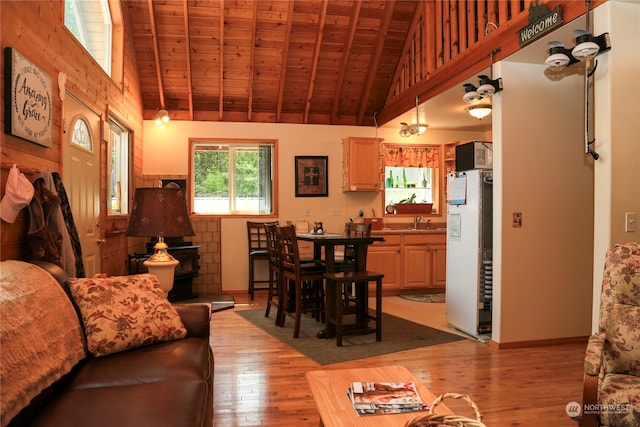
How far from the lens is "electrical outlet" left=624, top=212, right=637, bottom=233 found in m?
2.82

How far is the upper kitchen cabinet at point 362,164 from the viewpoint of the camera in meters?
6.60

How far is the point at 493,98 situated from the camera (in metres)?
3.93

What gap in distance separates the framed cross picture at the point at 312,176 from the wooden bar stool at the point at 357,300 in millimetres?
2734

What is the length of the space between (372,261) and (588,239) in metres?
2.87

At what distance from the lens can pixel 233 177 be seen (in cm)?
679

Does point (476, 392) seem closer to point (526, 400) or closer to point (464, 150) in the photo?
point (526, 400)

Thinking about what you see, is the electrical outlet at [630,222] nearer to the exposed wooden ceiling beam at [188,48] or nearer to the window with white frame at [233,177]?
the window with white frame at [233,177]

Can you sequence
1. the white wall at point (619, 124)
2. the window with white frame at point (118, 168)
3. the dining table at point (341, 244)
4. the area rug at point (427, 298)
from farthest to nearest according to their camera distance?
1. the area rug at point (427, 298)
2. the window with white frame at point (118, 168)
3. the dining table at point (341, 244)
4. the white wall at point (619, 124)

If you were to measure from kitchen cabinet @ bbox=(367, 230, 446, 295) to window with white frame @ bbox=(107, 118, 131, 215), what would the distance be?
335 cm

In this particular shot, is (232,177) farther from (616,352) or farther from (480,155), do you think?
(616,352)

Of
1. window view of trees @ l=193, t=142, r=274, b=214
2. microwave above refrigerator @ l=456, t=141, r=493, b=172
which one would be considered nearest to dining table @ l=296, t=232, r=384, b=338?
microwave above refrigerator @ l=456, t=141, r=493, b=172

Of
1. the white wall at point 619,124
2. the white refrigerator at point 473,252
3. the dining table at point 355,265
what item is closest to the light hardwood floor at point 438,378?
the white refrigerator at point 473,252

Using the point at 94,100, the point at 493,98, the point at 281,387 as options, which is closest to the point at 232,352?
the point at 281,387

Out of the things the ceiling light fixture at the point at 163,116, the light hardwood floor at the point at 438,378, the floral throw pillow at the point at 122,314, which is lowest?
the light hardwood floor at the point at 438,378
